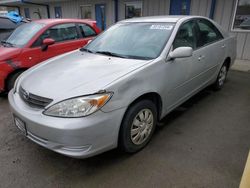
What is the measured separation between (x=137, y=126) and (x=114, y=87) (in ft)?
2.06

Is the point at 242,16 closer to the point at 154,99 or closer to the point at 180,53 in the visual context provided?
the point at 180,53

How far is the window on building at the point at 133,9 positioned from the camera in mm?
9384

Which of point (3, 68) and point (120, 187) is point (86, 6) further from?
point (120, 187)

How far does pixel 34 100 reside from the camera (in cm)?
207

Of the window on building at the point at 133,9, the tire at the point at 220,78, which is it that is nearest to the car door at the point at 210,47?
the tire at the point at 220,78

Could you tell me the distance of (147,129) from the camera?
97.6 inches

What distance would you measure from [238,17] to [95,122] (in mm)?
7230

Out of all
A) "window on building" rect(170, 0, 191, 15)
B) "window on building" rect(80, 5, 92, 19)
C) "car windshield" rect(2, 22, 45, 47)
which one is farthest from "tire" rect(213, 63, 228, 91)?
"window on building" rect(80, 5, 92, 19)

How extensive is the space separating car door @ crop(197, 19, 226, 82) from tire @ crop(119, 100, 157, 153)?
1.42 meters

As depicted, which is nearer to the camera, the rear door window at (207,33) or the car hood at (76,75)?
the car hood at (76,75)

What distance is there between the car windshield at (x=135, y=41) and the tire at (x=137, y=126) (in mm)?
621

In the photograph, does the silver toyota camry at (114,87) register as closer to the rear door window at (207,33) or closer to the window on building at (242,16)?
the rear door window at (207,33)

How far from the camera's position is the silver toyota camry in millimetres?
1851

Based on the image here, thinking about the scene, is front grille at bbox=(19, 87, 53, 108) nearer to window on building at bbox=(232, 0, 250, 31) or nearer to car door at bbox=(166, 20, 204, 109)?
car door at bbox=(166, 20, 204, 109)
